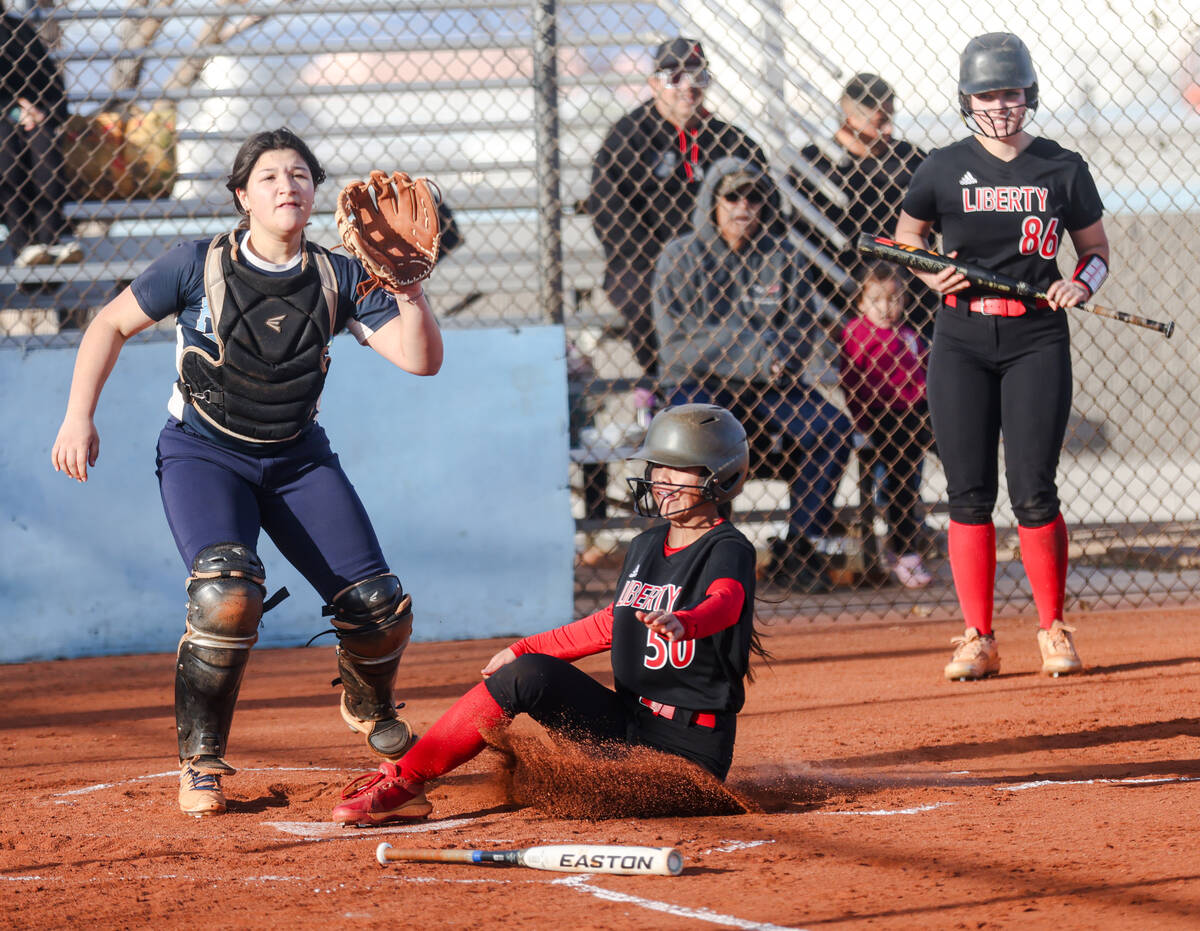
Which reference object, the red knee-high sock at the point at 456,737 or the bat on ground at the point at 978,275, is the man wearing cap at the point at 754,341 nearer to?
the bat on ground at the point at 978,275

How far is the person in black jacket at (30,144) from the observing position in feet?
24.2

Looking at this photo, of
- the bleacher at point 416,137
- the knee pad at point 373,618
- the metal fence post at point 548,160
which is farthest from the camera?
the bleacher at point 416,137

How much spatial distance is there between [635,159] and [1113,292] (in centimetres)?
504

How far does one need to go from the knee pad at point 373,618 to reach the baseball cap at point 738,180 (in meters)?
3.75

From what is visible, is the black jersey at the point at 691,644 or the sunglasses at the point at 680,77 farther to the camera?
the sunglasses at the point at 680,77

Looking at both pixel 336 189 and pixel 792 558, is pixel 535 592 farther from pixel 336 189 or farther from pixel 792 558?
pixel 336 189

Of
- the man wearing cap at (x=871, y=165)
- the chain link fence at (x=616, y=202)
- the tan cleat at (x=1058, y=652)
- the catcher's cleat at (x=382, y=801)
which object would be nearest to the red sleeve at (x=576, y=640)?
the catcher's cleat at (x=382, y=801)

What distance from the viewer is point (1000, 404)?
5.43m

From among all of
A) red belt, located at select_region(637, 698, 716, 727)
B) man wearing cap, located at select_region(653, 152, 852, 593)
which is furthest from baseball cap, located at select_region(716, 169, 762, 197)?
red belt, located at select_region(637, 698, 716, 727)

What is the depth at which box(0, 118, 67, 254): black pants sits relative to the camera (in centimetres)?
748

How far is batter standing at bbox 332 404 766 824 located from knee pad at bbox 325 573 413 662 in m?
0.52

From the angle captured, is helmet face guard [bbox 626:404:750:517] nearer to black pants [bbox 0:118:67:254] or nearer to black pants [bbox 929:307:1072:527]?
black pants [bbox 929:307:1072:527]

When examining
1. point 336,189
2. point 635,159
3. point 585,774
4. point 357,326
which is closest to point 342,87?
point 336,189

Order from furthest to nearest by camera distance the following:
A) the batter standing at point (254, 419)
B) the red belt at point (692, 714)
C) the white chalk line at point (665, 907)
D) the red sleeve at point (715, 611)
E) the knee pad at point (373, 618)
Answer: the knee pad at point (373, 618), the batter standing at point (254, 419), the red belt at point (692, 714), the red sleeve at point (715, 611), the white chalk line at point (665, 907)
